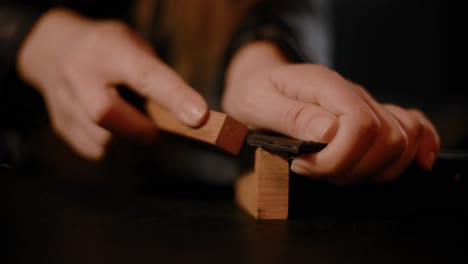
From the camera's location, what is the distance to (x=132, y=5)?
1194 mm

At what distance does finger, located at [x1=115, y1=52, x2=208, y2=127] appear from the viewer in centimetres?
55

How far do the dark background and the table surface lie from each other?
4.92 feet

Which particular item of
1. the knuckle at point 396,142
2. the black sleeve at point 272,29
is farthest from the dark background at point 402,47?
the knuckle at point 396,142

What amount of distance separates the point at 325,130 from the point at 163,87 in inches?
10.8

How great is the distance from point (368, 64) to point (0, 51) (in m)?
1.66

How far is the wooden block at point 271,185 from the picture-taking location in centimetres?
50

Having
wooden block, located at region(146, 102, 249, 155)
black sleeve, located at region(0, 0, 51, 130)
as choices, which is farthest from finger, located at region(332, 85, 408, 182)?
black sleeve, located at region(0, 0, 51, 130)

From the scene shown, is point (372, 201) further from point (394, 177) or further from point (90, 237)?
point (90, 237)

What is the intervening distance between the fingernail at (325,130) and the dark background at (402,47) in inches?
65.0

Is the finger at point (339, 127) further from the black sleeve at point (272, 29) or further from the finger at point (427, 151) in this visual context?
the black sleeve at point (272, 29)

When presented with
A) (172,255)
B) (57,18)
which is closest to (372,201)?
(172,255)

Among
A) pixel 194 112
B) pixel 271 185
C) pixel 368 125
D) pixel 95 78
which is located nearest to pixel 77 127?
pixel 95 78

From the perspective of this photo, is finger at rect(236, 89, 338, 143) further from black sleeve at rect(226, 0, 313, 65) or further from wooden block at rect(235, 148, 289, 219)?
black sleeve at rect(226, 0, 313, 65)

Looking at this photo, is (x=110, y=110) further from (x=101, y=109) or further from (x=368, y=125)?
(x=368, y=125)
